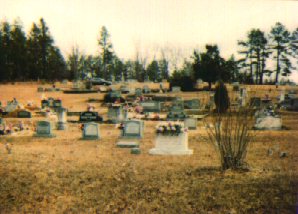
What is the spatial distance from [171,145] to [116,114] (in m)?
10.7

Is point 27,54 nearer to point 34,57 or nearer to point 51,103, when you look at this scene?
point 34,57

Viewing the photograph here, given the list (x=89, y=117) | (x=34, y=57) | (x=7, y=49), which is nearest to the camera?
(x=89, y=117)

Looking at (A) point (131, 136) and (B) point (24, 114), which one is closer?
(A) point (131, 136)

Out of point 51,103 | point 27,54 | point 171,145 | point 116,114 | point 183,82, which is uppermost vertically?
point 27,54

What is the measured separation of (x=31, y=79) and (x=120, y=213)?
5837cm

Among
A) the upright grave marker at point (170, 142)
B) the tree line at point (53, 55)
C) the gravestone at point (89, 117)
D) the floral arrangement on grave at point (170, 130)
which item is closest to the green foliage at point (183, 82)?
the tree line at point (53, 55)

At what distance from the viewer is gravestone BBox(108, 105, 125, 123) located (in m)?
22.5

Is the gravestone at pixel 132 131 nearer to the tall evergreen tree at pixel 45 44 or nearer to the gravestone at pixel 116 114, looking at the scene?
the gravestone at pixel 116 114

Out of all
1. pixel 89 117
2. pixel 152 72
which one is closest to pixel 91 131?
pixel 89 117

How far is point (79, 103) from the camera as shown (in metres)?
36.6

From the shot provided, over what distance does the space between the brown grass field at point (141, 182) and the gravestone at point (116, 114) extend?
964cm

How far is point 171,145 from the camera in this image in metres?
12.4

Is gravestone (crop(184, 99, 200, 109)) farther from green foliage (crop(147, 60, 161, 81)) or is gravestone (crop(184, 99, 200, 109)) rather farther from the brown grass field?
green foliage (crop(147, 60, 161, 81))

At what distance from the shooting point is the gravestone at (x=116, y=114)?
2248 centimetres
